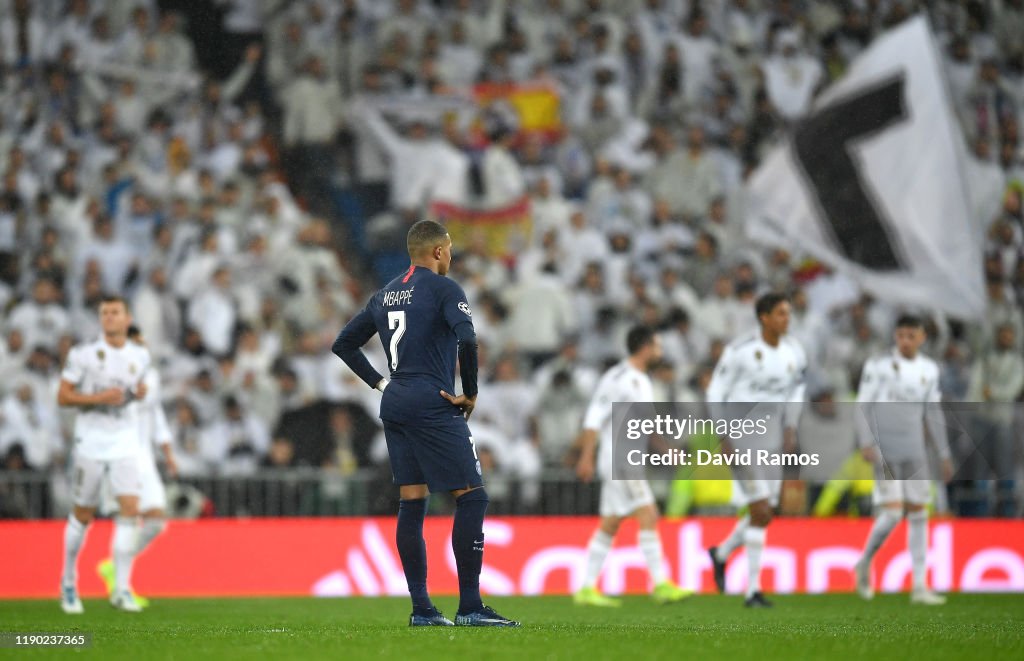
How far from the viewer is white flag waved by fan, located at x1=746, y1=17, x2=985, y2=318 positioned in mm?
19266

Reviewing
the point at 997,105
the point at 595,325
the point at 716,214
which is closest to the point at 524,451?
the point at 595,325

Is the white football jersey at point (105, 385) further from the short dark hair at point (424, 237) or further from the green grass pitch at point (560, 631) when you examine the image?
the short dark hair at point (424, 237)

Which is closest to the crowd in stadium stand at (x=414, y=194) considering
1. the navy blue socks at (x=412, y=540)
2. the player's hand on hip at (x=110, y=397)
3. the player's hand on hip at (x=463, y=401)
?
the player's hand on hip at (x=110, y=397)

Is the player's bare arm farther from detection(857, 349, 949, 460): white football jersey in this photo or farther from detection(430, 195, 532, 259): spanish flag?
detection(430, 195, 532, 259): spanish flag

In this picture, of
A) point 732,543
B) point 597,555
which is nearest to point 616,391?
point 597,555

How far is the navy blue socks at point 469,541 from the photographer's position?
1025 centimetres

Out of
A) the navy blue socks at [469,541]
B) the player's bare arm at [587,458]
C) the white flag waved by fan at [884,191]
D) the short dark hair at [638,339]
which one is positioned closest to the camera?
the navy blue socks at [469,541]

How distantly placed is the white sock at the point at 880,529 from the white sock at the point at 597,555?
258 cm

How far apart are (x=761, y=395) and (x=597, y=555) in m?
2.26

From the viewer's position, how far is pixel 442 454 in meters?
10.2

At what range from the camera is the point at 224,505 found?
18.5 meters

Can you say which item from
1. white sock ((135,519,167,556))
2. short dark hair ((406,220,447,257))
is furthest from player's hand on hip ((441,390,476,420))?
white sock ((135,519,167,556))

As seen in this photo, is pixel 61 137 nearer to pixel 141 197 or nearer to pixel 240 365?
pixel 141 197

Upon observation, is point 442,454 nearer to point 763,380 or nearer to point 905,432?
point 763,380
